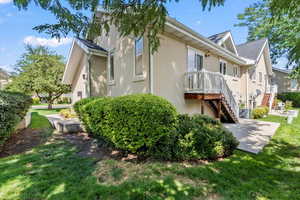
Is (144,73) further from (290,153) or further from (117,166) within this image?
(290,153)

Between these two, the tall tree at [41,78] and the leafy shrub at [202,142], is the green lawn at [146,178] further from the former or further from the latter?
A: the tall tree at [41,78]

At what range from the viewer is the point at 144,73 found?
268 inches

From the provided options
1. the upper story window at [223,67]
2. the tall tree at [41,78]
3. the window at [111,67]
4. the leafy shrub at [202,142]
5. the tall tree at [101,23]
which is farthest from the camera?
the tall tree at [41,78]

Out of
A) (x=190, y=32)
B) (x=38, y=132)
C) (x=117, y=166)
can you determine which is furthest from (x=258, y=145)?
(x=38, y=132)

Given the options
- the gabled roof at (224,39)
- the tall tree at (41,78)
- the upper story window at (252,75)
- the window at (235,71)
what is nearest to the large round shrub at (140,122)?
the gabled roof at (224,39)

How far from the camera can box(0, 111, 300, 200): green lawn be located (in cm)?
281

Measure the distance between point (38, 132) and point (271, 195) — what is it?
8345 mm

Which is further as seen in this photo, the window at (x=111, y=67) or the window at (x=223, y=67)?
the window at (x=223, y=67)

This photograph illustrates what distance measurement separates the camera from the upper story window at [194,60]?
8625 mm

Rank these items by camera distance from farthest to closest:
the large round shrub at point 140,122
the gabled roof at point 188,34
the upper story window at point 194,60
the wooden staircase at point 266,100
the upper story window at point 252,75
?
1. the wooden staircase at point 266,100
2. the upper story window at point 252,75
3. the upper story window at point 194,60
4. the gabled roof at point 188,34
5. the large round shrub at point 140,122

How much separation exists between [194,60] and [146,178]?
294 inches

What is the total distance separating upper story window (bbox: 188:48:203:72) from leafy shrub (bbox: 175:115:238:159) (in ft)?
15.8

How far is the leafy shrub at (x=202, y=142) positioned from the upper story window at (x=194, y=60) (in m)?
4.82

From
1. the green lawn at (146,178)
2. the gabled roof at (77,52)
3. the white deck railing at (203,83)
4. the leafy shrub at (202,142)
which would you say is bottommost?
the green lawn at (146,178)
